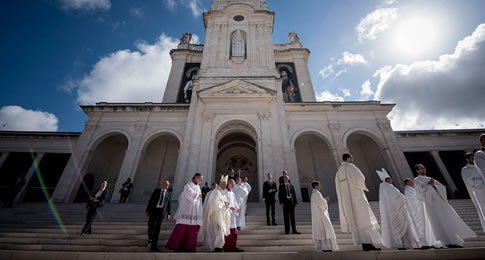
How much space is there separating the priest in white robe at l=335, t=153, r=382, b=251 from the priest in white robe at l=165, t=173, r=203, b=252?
126 inches

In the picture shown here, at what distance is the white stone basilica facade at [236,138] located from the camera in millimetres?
13289

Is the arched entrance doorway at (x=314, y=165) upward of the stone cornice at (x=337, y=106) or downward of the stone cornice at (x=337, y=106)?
downward

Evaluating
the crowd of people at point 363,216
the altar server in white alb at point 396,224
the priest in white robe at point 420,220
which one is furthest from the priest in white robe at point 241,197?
the priest in white robe at point 420,220

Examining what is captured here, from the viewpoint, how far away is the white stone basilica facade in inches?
523

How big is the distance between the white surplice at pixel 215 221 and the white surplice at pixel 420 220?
438 cm

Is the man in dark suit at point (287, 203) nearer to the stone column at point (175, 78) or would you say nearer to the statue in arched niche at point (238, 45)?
the statue in arched niche at point (238, 45)

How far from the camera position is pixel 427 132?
637 inches

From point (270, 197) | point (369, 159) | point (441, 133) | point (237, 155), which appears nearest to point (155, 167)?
point (237, 155)

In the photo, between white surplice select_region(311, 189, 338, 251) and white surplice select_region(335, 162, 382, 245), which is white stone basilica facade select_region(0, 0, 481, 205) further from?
white surplice select_region(335, 162, 382, 245)

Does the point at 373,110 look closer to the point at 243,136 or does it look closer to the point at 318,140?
the point at 318,140

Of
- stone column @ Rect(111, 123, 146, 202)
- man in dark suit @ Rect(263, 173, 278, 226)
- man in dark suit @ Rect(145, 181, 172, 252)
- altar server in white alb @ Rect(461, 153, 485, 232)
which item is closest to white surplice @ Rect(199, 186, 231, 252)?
man in dark suit @ Rect(145, 181, 172, 252)

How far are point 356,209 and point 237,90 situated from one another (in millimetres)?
12175

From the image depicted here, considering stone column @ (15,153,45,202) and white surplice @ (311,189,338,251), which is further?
stone column @ (15,153,45,202)

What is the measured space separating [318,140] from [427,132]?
327 inches
